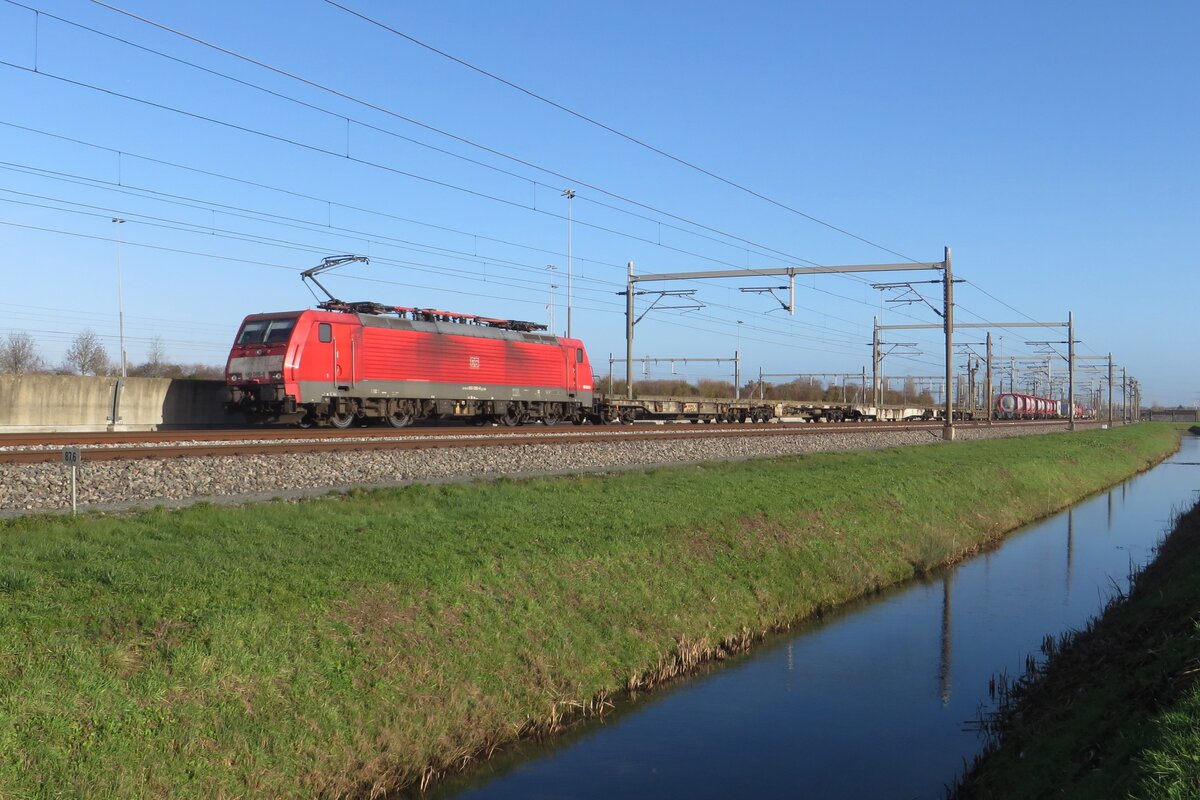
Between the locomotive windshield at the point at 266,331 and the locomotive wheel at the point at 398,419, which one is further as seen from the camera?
the locomotive wheel at the point at 398,419

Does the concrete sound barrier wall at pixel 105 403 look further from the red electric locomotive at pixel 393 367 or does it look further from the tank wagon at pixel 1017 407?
the tank wagon at pixel 1017 407

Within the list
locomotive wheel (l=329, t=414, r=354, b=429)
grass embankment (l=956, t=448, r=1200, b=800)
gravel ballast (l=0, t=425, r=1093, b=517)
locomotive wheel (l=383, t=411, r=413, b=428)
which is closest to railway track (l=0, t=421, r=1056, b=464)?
gravel ballast (l=0, t=425, r=1093, b=517)

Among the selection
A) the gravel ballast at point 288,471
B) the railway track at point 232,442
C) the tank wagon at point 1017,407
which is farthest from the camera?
the tank wagon at point 1017,407

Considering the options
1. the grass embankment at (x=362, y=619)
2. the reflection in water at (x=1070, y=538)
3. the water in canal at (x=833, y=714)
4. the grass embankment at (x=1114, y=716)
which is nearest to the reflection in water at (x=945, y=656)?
the water in canal at (x=833, y=714)

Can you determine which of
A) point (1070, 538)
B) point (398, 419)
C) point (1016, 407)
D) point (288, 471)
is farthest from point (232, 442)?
point (1016, 407)

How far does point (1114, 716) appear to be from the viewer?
25.2ft

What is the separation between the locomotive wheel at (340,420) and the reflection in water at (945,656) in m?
20.0

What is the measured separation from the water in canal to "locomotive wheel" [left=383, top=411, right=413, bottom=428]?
20.0 metres

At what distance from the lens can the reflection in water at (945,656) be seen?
12203mm

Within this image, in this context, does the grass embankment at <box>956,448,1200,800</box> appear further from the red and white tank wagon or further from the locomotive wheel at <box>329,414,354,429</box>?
the red and white tank wagon

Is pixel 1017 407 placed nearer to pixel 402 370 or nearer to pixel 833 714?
pixel 402 370

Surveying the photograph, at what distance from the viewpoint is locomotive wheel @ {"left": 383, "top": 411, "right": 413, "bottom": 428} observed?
33312 millimetres

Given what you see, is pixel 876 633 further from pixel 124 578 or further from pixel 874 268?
pixel 874 268

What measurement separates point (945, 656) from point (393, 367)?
2262 centimetres
